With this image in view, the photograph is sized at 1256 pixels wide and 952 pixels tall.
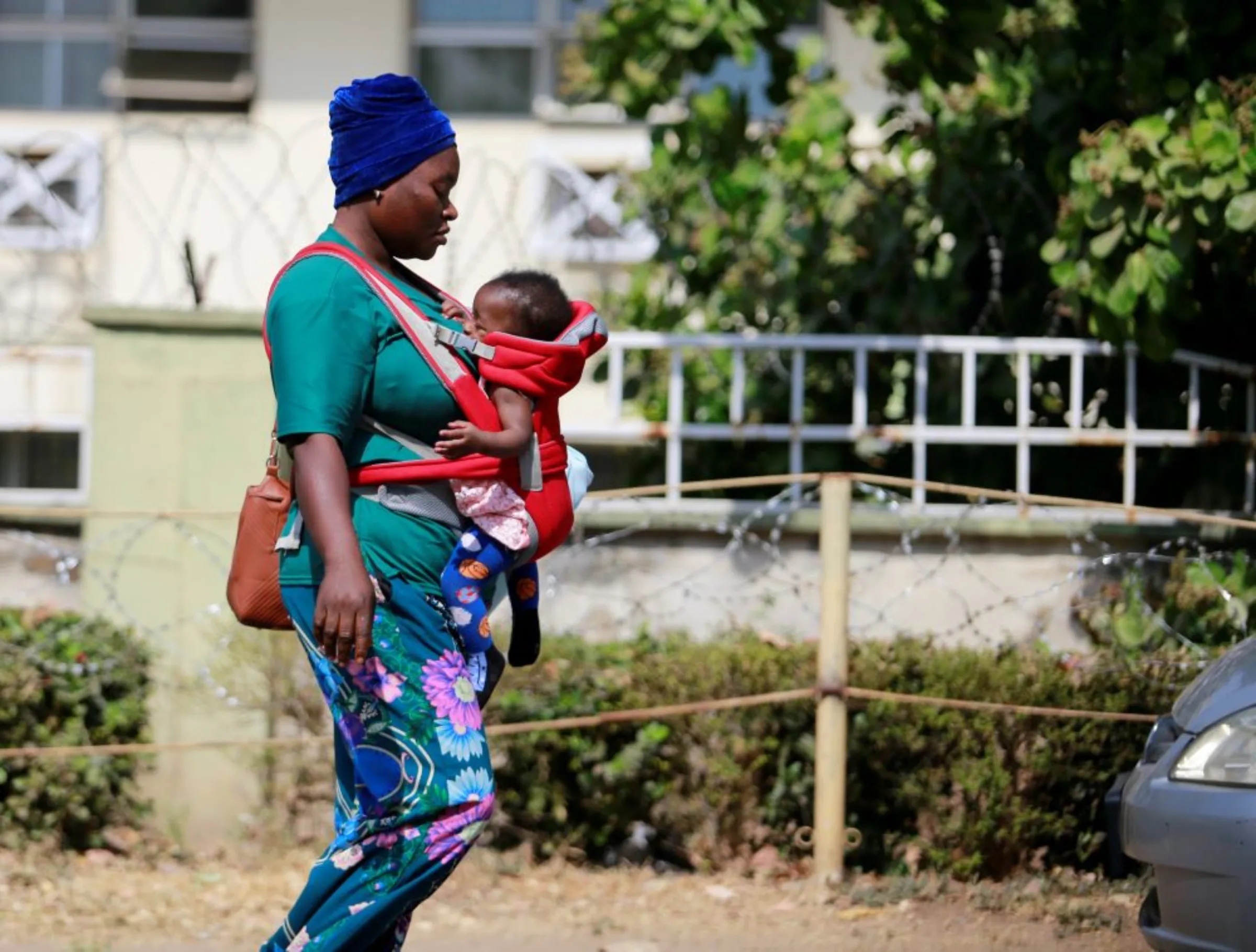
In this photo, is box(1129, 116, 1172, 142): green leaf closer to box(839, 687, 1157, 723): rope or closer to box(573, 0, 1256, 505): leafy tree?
box(573, 0, 1256, 505): leafy tree

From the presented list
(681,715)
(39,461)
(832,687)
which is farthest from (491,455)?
(39,461)

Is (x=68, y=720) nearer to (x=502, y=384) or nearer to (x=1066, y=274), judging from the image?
(x=502, y=384)

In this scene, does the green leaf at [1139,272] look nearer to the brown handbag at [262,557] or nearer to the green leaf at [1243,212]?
the green leaf at [1243,212]

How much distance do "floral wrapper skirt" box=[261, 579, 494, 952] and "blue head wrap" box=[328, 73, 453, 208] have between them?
72 cm

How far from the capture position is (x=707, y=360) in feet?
25.6

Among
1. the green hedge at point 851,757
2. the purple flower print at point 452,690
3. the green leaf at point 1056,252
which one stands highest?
the green leaf at point 1056,252

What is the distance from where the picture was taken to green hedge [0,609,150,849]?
234 inches

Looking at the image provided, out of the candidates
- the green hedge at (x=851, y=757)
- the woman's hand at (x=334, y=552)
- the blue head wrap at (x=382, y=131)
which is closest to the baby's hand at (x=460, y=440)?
the woman's hand at (x=334, y=552)

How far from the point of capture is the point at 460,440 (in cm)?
322

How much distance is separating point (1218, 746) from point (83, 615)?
404 centimetres

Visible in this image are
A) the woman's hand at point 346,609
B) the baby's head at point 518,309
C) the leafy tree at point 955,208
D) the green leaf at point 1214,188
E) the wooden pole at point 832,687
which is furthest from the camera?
the leafy tree at point 955,208

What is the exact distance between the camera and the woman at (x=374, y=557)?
308 cm

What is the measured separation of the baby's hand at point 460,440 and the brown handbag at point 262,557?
0.30 meters

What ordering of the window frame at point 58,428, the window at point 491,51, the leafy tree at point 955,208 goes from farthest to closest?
the window at point 491,51 → the window frame at point 58,428 → the leafy tree at point 955,208
